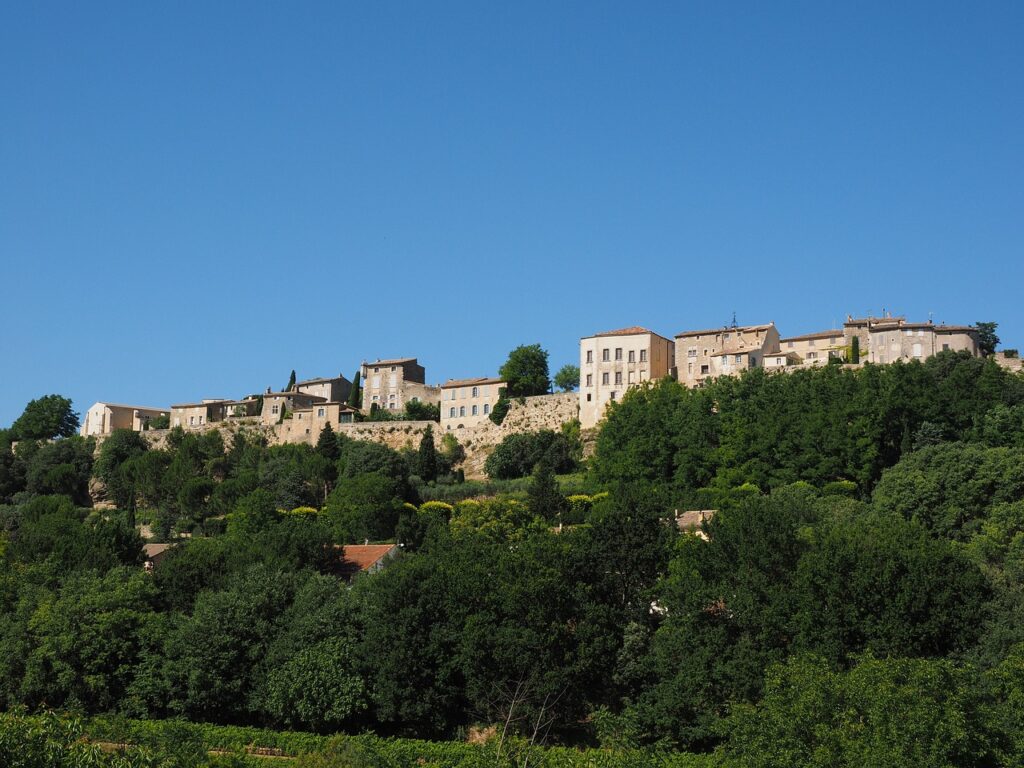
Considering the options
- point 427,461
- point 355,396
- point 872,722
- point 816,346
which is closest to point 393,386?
point 355,396

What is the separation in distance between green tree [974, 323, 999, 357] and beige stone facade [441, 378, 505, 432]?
31.9 metres

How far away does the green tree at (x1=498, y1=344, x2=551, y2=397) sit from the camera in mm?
91312

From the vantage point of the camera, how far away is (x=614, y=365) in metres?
85.1

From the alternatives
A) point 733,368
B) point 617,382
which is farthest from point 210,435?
point 733,368

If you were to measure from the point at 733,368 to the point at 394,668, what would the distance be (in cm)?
4884

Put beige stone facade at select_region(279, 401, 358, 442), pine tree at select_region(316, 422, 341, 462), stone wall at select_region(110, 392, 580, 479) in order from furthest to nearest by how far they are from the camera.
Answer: beige stone facade at select_region(279, 401, 358, 442)
stone wall at select_region(110, 392, 580, 479)
pine tree at select_region(316, 422, 341, 462)

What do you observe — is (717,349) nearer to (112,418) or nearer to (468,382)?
(468,382)

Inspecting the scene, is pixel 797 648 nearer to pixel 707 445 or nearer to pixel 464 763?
pixel 464 763

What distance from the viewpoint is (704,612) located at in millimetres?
38844

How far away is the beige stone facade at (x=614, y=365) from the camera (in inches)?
3317

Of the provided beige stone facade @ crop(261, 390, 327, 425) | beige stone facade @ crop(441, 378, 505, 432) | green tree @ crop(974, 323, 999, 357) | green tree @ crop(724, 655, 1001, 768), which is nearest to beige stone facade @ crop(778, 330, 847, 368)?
green tree @ crop(974, 323, 999, 357)

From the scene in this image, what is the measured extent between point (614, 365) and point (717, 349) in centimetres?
730

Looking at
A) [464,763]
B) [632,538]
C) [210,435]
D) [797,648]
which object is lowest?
[464,763]

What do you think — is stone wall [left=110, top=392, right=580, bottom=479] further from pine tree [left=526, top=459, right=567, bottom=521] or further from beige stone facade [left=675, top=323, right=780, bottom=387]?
pine tree [left=526, top=459, right=567, bottom=521]
